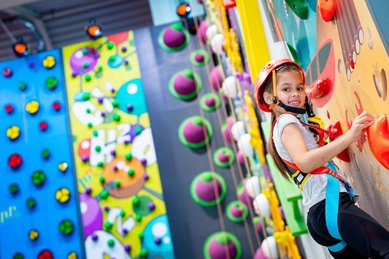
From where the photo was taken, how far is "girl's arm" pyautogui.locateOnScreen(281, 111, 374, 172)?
1.29 m

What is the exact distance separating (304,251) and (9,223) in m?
Answer: 3.47

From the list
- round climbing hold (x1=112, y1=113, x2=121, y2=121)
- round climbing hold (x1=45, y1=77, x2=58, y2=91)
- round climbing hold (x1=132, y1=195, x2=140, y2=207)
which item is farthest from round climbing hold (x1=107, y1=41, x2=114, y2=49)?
round climbing hold (x1=132, y1=195, x2=140, y2=207)

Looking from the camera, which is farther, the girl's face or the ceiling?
the ceiling

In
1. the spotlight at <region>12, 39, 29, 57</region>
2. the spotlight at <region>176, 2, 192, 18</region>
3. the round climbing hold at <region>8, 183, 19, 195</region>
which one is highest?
the spotlight at <region>12, 39, 29, 57</region>

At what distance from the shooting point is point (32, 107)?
6035 millimetres

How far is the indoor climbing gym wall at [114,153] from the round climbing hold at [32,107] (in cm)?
37

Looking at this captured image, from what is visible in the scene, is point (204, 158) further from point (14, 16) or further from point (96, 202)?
point (14, 16)

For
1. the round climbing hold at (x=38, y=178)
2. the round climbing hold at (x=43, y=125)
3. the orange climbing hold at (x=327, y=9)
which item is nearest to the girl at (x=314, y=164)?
the orange climbing hold at (x=327, y=9)

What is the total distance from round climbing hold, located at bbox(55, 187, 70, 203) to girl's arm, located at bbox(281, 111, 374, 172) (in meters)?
4.60

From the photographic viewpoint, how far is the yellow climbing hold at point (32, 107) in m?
6.01

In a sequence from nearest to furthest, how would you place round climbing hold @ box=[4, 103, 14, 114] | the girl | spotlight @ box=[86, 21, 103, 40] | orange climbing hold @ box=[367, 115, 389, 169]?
1. orange climbing hold @ box=[367, 115, 389, 169]
2. the girl
3. round climbing hold @ box=[4, 103, 14, 114]
4. spotlight @ box=[86, 21, 103, 40]

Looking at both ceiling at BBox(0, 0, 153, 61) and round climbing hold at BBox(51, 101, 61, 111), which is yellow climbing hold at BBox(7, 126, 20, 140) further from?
ceiling at BBox(0, 0, 153, 61)

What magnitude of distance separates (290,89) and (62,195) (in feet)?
15.1

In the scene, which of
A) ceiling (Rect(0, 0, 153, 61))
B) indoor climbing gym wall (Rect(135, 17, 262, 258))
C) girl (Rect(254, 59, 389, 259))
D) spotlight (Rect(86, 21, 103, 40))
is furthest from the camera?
ceiling (Rect(0, 0, 153, 61))
